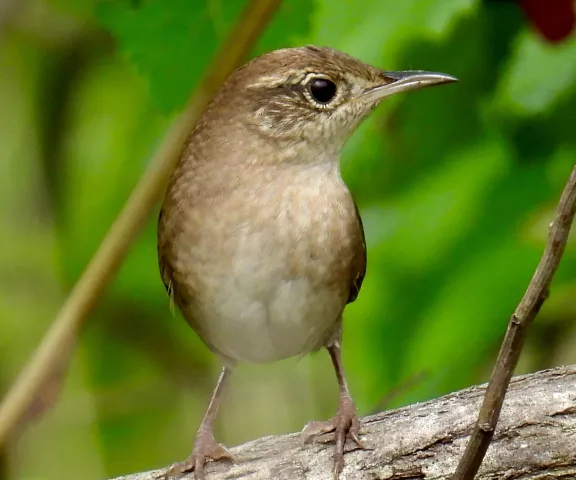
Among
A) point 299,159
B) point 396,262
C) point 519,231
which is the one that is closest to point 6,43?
point 299,159

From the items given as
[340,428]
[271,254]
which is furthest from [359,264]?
[340,428]

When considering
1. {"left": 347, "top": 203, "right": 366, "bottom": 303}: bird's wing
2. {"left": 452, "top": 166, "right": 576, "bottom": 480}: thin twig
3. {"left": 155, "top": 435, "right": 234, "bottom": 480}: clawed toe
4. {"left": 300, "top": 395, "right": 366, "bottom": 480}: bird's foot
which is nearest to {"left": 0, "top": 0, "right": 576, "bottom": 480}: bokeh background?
{"left": 347, "top": 203, "right": 366, "bottom": 303}: bird's wing

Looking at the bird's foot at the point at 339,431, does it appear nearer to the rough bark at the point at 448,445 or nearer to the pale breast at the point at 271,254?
the rough bark at the point at 448,445

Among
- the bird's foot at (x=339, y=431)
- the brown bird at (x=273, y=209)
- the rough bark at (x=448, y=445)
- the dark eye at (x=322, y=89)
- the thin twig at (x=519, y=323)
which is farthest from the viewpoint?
the dark eye at (x=322, y=89)

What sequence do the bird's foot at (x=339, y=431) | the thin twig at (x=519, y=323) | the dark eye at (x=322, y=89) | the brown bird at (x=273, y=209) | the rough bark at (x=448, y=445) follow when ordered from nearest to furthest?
1. the thin twig at (x=519, y=323)
2. the rough bark at (x=448, y=445)
3. the bird's foot at (x=339, y=431)
4. the brown bird at (x=273, y=209)
5. the dark eye at (x=322, y=89)

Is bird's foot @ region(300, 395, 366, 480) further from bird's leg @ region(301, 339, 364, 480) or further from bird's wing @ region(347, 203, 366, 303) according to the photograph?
bird's wing @ region(347, 203, 366, 303)

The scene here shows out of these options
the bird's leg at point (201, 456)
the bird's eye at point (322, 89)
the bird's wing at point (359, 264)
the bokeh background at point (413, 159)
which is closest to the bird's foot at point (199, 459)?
the bird's leg at point (201, 456)

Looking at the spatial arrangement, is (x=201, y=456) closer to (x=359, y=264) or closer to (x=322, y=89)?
(x=359, y=264)
